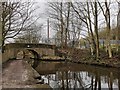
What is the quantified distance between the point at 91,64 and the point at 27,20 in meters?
8.12

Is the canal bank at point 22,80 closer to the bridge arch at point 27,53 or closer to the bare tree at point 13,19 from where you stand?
the bare tree at point 13,19

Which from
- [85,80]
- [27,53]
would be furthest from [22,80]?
[27,53]

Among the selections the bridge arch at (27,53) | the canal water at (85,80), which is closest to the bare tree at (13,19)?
the canal water at (85,80)

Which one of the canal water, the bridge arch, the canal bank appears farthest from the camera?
the bridge arch

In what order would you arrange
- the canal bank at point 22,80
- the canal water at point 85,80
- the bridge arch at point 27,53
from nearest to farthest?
the canal bank at point 22,80
the canal water at point 85,80
the bridge arch at point 27,53

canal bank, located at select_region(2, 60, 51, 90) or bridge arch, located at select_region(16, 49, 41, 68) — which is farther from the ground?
bridge arch, located at select_region(16, 49, 41, 68)

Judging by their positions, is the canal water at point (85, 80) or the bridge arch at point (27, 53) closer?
the canal water at point (85, 80)

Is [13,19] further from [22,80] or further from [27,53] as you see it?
[27,53]

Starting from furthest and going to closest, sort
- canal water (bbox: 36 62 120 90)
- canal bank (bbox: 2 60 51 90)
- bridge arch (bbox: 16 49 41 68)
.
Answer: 1. bridge arch (bbox: 16 49 41 68)
2. canal water (bbox: 36 62 120 90)
3. canal bank (bbox: 2 60 51 90)

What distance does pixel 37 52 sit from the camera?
135ft

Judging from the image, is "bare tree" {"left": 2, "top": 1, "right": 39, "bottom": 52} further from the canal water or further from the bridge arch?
the bridge arch

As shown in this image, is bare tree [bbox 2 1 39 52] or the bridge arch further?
the bridge arch

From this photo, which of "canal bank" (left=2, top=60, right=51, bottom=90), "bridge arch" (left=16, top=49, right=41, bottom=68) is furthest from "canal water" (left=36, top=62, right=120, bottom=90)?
"bridge arch" (left=16, top=49, right=41, bottom=68)

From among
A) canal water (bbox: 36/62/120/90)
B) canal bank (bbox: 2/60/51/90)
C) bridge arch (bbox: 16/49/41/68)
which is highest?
bridge arch (bbox: 16/49/41/68)
